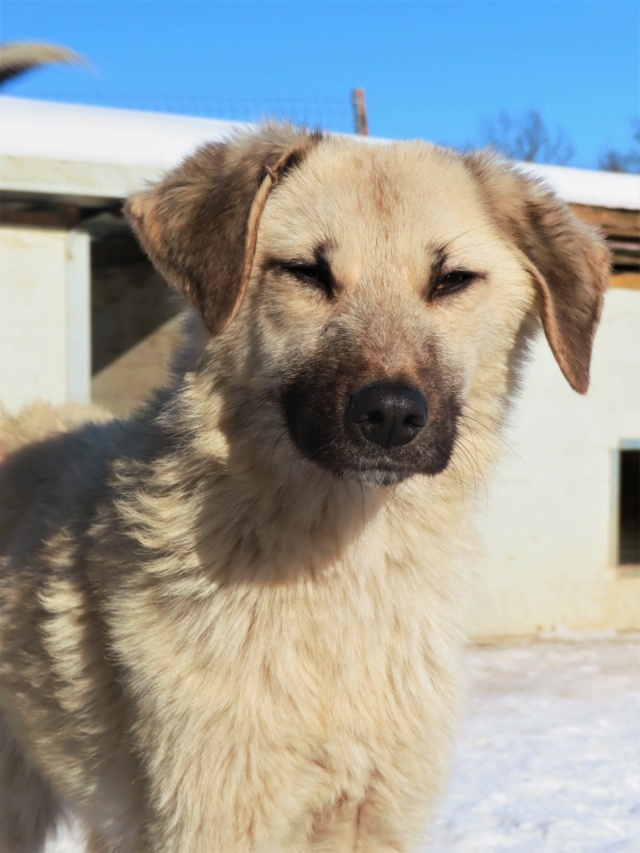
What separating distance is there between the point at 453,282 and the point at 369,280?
23cm

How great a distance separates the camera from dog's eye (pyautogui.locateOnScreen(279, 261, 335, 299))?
2.31m

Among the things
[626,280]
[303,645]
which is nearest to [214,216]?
[303,645]

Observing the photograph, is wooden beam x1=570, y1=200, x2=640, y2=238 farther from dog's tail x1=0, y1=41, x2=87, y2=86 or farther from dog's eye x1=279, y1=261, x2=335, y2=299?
dog's eye x1=279, y1=261, x2=335, y2=299

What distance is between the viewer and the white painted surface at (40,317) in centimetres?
527

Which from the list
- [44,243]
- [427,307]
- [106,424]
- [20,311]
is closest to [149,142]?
[44,243]

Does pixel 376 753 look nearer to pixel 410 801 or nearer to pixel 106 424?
pixel 410 801

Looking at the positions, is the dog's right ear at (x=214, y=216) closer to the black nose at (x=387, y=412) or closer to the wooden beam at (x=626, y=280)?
the black nose at (x=387, y=412)

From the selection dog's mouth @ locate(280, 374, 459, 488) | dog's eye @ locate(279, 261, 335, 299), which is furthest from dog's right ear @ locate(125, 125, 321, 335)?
dog's mouth @ locate(280, 374, 459, 488)

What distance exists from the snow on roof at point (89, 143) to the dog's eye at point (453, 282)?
8.66 ft

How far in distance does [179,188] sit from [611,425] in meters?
5.27

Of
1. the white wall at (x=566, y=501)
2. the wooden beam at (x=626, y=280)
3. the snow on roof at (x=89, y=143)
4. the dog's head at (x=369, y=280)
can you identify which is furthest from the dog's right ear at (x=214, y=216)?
the wooden beam at (x=626, y=280)

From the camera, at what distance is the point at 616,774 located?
4418 millimetres

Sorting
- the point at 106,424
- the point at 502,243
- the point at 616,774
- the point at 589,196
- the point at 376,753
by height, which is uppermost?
the point at 589,196

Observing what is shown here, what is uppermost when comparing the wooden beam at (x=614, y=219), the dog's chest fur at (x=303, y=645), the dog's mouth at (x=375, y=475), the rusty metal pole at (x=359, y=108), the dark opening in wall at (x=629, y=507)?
the rusty metal pole at (x=359, y=108)
